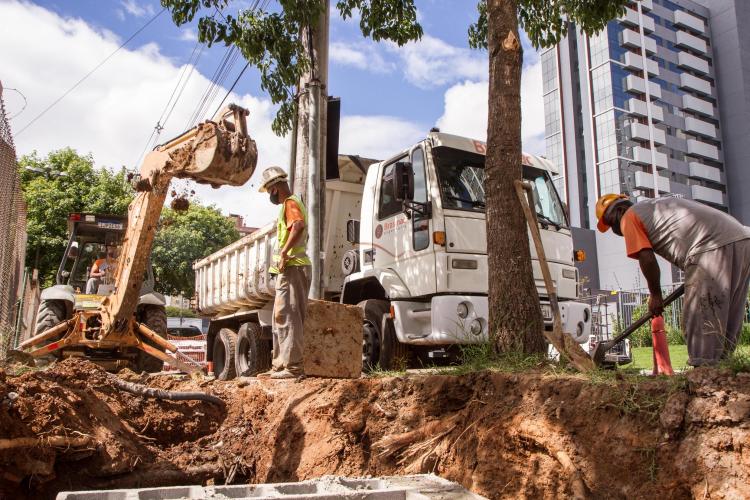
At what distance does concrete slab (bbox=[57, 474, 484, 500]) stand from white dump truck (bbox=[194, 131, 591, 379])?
3.21 metres

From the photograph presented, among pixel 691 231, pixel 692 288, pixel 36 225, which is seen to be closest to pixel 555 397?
pixel 692 288

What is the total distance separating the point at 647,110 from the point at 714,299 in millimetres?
51476

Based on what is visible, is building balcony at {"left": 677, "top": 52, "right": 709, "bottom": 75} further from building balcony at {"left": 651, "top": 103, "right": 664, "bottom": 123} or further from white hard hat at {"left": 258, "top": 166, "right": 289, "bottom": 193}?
Result: white hard hat at {"left": 258, "top": 166, "right": 289, "bottom": 193}

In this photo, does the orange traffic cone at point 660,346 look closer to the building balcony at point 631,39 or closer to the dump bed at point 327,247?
the dump bed at point 327,247

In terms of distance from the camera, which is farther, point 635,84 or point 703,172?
point 703,172

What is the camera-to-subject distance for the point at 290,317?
600 cm

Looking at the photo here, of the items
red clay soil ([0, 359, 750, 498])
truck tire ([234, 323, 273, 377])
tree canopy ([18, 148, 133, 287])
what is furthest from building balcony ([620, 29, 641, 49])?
red clay soil ([0, 359, 750, 498])

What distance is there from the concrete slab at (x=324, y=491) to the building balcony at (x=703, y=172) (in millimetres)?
55857

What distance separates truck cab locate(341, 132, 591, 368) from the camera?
642 centimetres

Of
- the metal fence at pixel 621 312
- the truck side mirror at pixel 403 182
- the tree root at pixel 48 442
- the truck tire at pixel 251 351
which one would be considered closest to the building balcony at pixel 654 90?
the metal fence at pixel 621 312

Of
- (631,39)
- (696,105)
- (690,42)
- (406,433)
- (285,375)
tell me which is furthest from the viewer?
(690,42)

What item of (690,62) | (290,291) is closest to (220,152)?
(290,291)

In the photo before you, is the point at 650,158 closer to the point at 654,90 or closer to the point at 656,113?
the point at 656,113

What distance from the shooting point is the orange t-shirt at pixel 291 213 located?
20.0 feet
